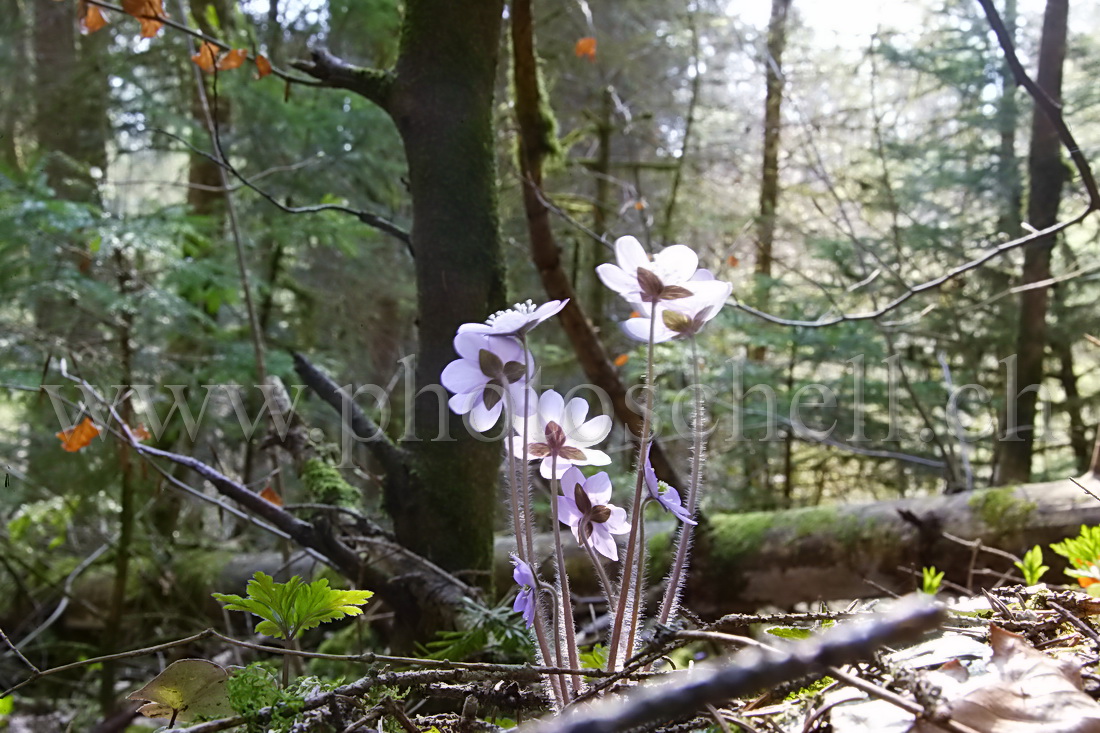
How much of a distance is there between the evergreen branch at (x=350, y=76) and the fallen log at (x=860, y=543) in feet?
6.89

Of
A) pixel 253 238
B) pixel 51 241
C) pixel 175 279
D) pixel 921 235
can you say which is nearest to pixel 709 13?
pixel 921 235

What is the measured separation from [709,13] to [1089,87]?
3.72 meters

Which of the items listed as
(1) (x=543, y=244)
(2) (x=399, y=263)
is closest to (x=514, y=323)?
(1) (x=543, y=244)

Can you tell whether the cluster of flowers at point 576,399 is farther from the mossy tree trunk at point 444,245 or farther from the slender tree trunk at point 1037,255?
the slender tree trunk at point 1037,255

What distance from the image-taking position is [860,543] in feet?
9.20

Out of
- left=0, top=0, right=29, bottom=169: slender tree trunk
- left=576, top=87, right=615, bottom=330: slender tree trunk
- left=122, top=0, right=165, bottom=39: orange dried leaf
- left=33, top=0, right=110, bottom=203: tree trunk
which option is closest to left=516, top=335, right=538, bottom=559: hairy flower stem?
left=122, top=0, right=165, bottom=39: orange dried leaf

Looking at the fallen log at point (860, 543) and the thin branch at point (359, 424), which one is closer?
the thin branch at point (359, 424)

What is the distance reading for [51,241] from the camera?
3.83 meters

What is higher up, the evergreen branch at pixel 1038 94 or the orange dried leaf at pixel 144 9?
the orange dried leaf at pixel 144 9

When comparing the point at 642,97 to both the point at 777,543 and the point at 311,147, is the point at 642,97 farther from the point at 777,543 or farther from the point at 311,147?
the point at 777,543

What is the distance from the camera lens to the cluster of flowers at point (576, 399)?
0.81 m

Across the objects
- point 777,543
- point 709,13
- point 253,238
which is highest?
point 709,13

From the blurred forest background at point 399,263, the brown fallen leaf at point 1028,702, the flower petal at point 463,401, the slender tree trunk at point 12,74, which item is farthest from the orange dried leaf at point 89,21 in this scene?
the slender tree trunk at point 12,74

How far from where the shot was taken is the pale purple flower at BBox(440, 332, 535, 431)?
2.68ft
